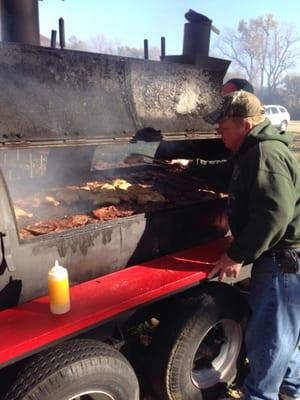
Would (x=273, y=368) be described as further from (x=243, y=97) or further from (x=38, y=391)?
(x=243, y=97)

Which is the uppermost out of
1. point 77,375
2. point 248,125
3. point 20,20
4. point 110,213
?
point 20,20

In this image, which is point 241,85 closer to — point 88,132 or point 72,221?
point 88,132

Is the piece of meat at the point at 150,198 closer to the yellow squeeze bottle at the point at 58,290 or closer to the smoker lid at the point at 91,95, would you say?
the smoker lid at the point at 91,95

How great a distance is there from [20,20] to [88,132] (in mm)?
1397

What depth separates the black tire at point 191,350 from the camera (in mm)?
2695

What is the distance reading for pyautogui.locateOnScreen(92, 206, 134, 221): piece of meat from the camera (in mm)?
2658

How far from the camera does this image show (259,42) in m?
34.4

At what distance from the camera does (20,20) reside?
3.43 m

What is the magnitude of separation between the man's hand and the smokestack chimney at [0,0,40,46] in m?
2.54

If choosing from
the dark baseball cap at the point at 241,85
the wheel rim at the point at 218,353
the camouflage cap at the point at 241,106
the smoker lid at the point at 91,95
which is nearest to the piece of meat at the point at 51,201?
the smoker lid at the point at 91,95

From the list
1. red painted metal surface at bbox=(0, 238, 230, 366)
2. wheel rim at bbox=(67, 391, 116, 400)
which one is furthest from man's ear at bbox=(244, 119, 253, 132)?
wheel rim at bbox=(67, 391, 116, 400)

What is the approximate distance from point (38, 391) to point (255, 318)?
138 centimetres

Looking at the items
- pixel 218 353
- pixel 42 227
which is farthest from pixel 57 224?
pixel 218 353

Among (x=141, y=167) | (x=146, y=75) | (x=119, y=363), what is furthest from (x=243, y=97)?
(x=141, y=167)
